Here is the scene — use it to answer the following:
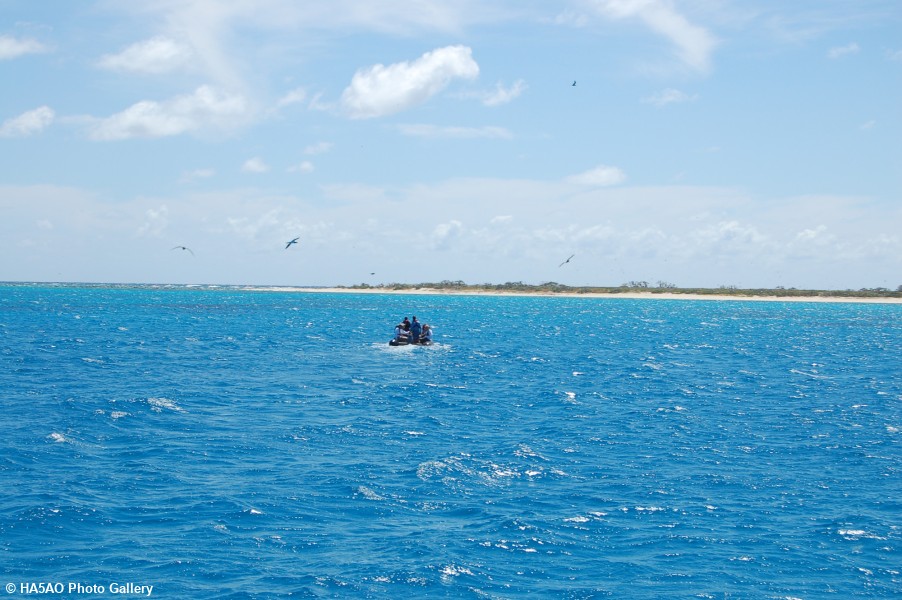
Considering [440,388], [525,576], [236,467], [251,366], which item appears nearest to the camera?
[525,576]

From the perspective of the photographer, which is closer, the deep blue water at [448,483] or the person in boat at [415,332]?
the deep blue water at [448,483]

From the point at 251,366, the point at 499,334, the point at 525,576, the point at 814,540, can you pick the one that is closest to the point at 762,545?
the point at 814,540

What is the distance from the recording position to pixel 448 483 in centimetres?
2052

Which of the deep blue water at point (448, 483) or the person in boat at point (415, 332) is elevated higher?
the person in boat at point (415, 332)

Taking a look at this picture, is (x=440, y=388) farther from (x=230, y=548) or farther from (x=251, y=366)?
(x=230, y=548)

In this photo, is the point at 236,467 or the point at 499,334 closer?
the point at 236,467

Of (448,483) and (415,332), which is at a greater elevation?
(415,332)

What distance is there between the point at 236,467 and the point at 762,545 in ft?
44.4

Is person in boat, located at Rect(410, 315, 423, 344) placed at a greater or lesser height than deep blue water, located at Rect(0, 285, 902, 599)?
greater

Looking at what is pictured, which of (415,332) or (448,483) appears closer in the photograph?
(448,483)

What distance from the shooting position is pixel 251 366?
46.1 m

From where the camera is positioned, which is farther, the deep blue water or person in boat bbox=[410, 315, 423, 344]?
person in boat bbox=[410, 315, 423, 344]

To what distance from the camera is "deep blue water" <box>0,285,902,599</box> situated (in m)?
14.8

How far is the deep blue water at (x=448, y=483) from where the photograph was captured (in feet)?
48.4
